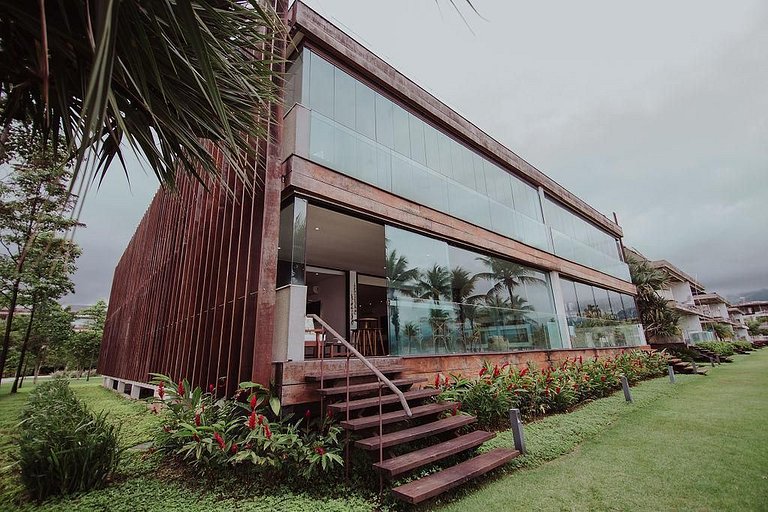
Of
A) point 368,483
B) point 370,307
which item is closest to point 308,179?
point 368,483

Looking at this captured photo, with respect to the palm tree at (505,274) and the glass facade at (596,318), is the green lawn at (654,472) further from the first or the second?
the glass facade at (596,318)

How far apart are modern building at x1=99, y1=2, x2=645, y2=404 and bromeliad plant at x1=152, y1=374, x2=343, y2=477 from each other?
36 cm

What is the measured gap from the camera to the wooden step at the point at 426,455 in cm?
296

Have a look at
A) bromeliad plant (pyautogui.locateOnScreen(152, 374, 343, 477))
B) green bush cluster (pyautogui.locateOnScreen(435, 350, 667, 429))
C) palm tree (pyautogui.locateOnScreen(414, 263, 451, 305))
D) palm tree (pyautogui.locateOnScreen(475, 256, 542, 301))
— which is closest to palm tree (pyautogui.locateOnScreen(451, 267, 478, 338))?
palm tree (pyautogui.locateOnScreen(414, 263, 451, 305))

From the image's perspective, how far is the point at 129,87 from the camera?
7.79 ft

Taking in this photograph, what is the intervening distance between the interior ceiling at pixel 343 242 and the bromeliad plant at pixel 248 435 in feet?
11.0

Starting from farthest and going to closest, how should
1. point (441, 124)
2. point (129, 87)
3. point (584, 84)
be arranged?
point (584, 84)
point (441, 124)
point (129, 87)

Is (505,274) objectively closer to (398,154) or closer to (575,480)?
(398,154)

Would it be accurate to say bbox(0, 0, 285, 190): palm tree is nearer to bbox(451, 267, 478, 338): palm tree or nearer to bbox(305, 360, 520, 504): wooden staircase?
bbox(305, 360, 520, 504): wooden staircase

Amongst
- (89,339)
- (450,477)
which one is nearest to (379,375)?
(450,477)

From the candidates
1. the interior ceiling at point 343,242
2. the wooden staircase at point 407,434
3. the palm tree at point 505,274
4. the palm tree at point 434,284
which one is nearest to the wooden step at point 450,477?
the wooden staircase at point 407,434

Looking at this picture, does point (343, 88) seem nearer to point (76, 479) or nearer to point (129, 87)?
point (129, 87)

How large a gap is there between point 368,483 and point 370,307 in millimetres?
10352

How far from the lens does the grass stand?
9.24 feet
